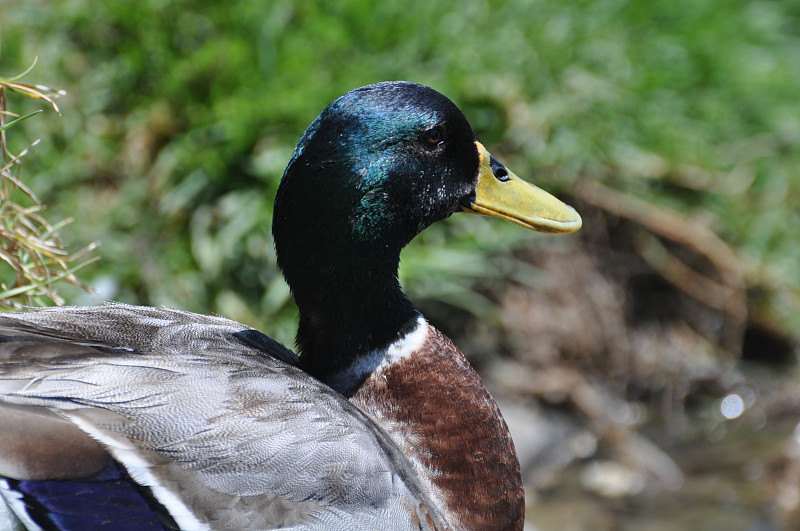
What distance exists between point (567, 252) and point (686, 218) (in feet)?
1.77

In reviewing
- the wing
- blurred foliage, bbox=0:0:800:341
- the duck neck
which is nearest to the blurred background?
blurred foliage, bbox=0:0:800:341

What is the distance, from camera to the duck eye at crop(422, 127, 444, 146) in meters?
1.84

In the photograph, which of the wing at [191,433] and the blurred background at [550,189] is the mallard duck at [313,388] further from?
the blurred background at [550,189]

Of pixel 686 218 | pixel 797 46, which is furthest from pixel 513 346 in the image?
pixel 797 46

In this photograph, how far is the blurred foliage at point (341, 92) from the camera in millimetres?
3125

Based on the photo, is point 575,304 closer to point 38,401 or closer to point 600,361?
point 600,361

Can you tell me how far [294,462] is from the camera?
1509mm

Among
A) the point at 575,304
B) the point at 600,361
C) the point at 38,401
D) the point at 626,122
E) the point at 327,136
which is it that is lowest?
the point at 600,361

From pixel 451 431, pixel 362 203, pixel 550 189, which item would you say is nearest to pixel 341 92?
pixel 550 189

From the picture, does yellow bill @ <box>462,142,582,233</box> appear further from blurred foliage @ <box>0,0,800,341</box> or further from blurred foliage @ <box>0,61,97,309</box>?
blurred foliage @ <box>0,0,800,341</box>

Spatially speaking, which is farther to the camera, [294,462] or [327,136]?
[327,136]

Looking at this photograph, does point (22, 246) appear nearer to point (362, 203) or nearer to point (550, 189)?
point (362, 203)

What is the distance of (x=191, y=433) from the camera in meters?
1.47

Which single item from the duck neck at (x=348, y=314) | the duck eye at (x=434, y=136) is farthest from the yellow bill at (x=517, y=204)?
the duck neck at (x=348, y=314)
